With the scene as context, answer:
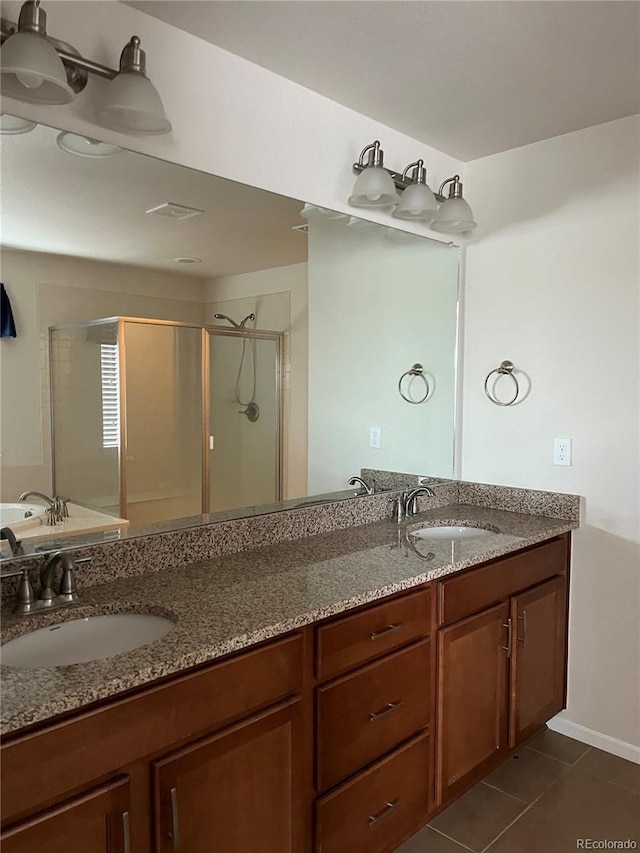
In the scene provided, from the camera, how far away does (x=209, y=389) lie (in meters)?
2.01

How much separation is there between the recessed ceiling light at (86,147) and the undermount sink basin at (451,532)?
166 cm

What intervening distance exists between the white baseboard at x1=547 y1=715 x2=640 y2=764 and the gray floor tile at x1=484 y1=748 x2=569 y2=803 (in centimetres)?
20

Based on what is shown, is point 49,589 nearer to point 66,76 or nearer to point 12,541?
point 12,541

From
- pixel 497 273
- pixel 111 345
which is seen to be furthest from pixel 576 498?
pixel 111 345

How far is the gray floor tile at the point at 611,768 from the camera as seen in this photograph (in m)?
2.30

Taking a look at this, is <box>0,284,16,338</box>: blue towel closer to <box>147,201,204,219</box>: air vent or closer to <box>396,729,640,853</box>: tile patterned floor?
<box>147,201,204,219</box>: air vent

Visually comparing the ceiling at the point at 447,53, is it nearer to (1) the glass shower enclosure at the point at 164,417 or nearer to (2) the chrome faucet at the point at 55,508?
(1) the glass shower enclosure at the point at 164,417

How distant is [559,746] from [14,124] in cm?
281

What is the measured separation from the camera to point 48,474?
64.4 inches

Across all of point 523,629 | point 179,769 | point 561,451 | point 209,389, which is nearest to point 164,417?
point 209,389

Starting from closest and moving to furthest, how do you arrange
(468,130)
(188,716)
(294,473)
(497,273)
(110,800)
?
1. (110,800)
2. (188,716)
3. (294,473)
4. (468,130)
5. (497,273)

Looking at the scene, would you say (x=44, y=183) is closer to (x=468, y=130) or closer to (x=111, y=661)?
(x=111, y=661)

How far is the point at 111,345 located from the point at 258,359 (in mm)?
530

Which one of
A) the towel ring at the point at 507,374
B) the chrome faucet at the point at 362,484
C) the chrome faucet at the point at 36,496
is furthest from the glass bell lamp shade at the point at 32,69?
Result: the towel ring at the point at 507,374
